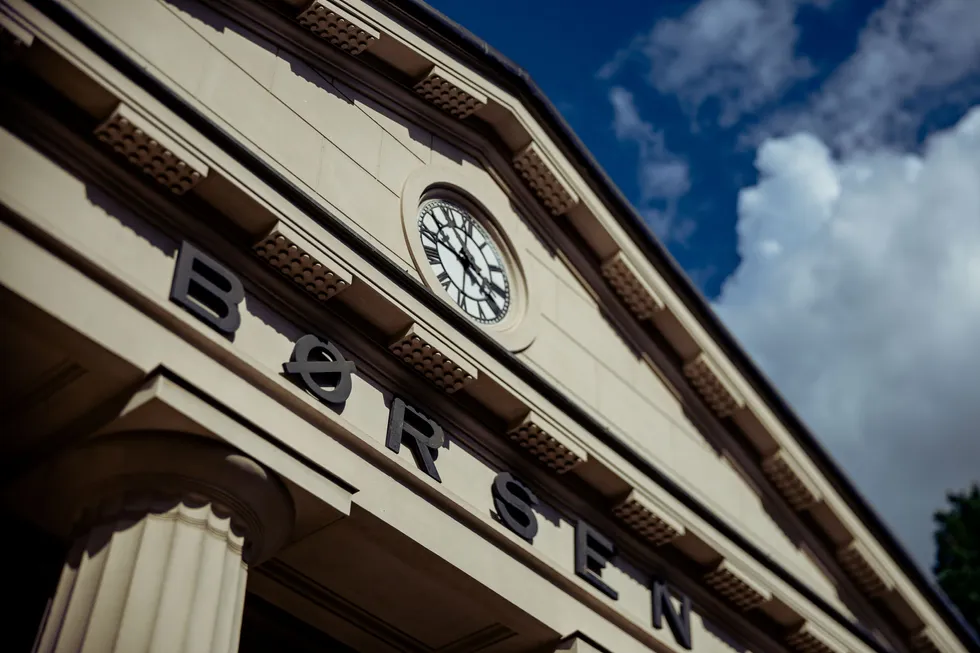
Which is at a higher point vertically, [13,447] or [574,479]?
[574,479]

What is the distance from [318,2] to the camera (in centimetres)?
1555

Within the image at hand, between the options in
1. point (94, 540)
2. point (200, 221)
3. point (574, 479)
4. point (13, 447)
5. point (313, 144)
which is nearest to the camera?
point (94, 540)

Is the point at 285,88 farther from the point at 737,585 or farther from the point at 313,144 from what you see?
the point at 737,585

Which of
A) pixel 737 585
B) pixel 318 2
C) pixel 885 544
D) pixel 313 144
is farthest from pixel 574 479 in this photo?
pixel 885 544

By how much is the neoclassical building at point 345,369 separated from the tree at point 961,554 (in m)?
18.6

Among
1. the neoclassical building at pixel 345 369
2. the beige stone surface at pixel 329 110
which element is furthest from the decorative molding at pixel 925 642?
the beige stone surface at pixel 329 110

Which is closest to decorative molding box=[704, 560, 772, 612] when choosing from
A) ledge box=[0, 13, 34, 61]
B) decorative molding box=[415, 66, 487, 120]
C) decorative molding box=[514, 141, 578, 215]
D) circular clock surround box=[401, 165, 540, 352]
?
circular clock surround box=[401, 165, 540, 352]

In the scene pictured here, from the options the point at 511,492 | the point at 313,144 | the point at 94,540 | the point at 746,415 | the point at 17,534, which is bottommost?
the point at 94,540

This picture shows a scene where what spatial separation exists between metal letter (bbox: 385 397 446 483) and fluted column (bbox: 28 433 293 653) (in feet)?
6.14

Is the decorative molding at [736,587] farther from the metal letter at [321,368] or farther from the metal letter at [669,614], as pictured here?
the metal letter at [321,368]

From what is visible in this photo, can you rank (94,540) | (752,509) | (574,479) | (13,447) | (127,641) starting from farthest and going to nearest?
1. (752,509)
2. (574,479)
3. (13,447)
4. (94,540)
5. (127,641)

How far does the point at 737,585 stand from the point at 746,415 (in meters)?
3.78

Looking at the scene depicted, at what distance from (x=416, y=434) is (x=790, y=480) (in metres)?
9.65

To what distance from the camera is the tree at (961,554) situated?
3722 cm
